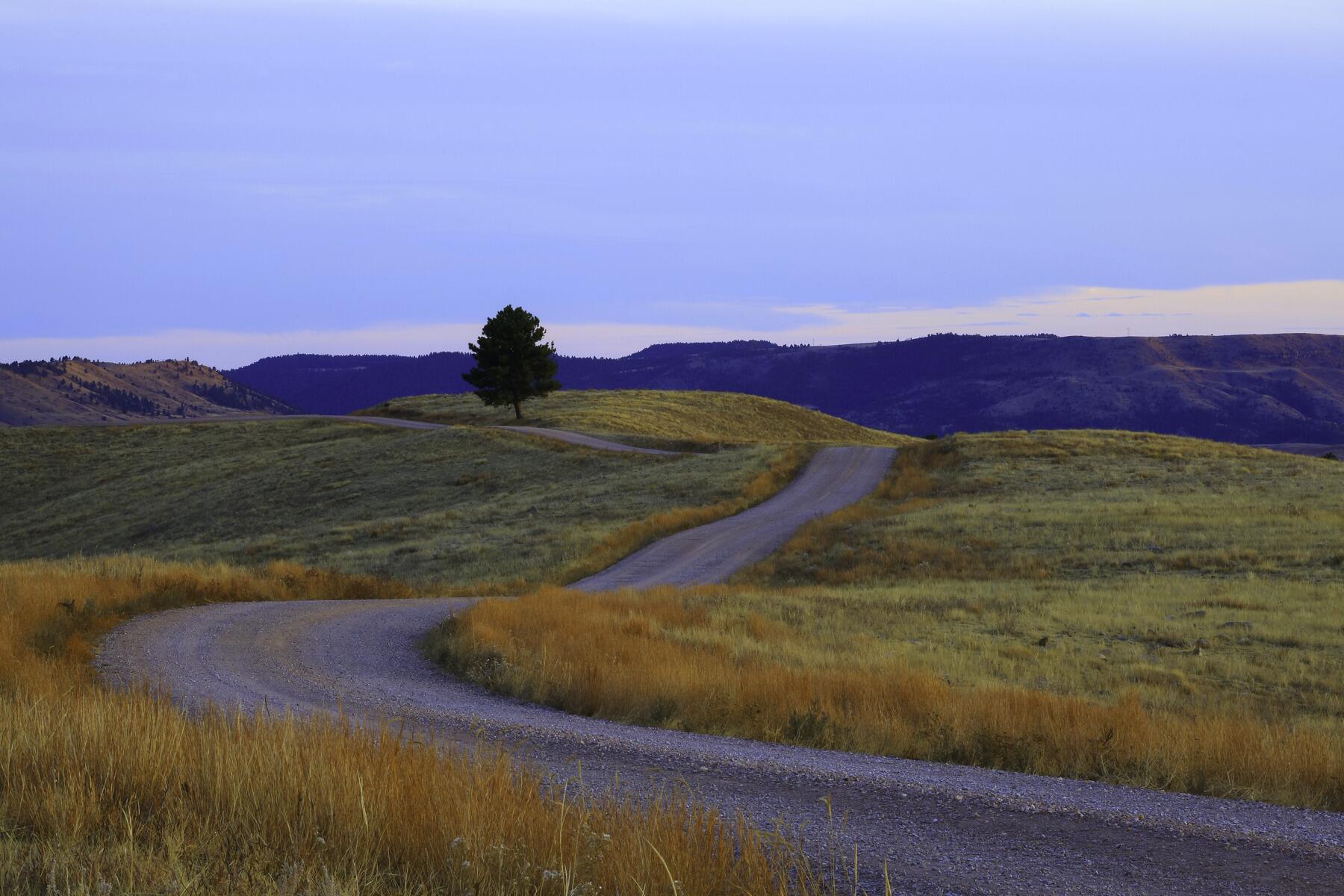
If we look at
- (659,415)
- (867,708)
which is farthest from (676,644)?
(659,415)

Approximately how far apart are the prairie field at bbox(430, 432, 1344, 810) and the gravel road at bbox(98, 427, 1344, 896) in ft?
2.79

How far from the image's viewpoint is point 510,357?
75.4m

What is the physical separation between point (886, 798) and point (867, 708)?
331 centimetres

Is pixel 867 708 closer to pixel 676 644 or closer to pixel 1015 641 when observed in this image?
pixel 676 644

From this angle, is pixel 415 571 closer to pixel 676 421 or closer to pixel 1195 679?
pixel 1195 679

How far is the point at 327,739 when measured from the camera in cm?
630

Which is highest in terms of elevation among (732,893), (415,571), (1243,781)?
(732,893)

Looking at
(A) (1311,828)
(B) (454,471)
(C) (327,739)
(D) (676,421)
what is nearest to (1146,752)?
(A) (1311,828)

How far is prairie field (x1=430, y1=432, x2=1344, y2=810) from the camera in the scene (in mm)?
9695

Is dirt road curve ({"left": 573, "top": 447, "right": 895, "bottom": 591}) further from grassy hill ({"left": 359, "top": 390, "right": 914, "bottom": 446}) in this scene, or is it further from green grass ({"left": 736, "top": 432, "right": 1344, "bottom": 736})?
grassy hill ({"left": 359, "top": 390, "right": 914, "bottom": 446})

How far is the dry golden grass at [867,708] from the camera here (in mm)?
8781

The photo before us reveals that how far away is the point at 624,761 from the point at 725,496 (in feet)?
111

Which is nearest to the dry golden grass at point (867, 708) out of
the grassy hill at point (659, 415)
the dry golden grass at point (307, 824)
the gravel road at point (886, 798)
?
the gravel road at point (886, 798)

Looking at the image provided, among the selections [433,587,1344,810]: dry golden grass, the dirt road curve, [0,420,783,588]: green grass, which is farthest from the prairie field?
[0,420,783,588]: green grass
